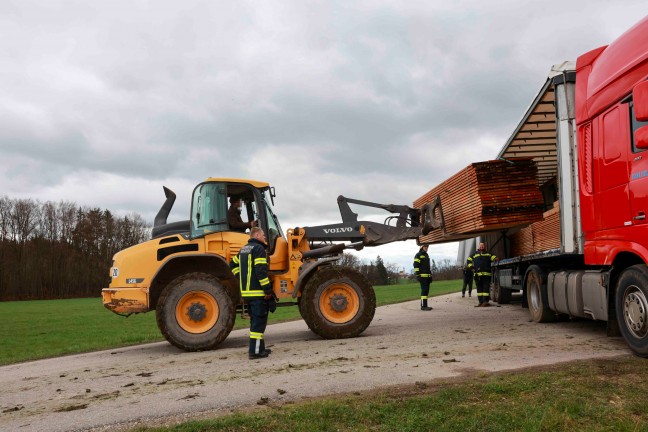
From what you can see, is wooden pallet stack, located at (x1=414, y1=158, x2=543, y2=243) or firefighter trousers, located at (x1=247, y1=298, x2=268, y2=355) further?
wooden pallet stack, located at (x1=414, y1=158, x2=543, y2=243)

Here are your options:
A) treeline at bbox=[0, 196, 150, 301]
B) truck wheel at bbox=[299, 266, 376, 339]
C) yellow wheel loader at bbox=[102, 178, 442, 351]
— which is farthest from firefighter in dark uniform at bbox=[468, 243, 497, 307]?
treeline at bbox=[0, 196, 150, 301]

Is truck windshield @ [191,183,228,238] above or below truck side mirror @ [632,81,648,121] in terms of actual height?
below

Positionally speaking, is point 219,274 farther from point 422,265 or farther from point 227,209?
point 422,265

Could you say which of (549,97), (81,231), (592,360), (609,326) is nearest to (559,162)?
(549,97)

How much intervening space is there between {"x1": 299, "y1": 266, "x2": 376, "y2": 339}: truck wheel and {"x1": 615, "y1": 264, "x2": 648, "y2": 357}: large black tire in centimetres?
383

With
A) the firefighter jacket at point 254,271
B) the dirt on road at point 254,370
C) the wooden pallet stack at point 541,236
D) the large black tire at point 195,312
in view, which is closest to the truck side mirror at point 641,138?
the dirt on road at point 254,370

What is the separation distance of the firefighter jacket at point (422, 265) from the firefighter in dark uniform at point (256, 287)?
7.61 metres

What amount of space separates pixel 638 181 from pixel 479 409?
341 centimetres

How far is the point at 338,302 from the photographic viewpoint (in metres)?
9.31

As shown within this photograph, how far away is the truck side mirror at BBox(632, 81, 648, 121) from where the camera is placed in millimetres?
5438

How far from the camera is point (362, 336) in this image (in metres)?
9.50

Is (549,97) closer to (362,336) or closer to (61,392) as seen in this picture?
(362,336)

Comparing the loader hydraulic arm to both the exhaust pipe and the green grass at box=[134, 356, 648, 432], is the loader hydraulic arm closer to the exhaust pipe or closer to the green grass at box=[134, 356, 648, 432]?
the exhaust pipe

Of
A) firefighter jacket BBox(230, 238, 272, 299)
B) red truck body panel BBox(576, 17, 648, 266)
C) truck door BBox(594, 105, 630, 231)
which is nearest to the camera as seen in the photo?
red truck body panel BBox(576, 17, 648, 266)
